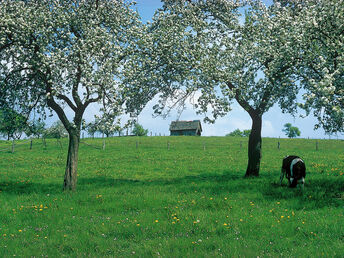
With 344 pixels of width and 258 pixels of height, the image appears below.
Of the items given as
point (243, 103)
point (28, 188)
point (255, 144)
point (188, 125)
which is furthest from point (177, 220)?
point (188, 125)

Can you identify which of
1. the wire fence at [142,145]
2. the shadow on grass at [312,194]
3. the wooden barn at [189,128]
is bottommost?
the shadow on grass at [312,194]

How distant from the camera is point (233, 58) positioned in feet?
72.1

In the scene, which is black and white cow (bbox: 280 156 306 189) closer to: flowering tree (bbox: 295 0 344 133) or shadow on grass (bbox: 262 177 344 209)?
shadow on grass (bbox: 262 177 344 209)

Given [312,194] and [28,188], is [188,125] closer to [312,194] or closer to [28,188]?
[28,188]

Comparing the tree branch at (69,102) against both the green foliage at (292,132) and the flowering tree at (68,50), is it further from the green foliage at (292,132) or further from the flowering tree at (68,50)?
the green foliage at (292,132)

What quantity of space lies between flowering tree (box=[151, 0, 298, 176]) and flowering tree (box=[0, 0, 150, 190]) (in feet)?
8.16

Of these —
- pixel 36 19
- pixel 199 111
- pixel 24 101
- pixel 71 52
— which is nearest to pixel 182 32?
pixel 199 111

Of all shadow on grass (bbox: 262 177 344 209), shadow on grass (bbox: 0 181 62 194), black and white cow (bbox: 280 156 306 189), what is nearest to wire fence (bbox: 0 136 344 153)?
shadow on grass (bbox: 0 181 62 194)

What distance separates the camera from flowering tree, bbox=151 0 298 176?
20000 millimetres

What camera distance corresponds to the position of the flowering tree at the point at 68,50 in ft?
58.5

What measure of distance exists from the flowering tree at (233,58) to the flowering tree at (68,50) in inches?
97.9

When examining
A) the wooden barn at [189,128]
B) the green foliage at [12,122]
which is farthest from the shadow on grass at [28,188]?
the wooden barn at [189,128]

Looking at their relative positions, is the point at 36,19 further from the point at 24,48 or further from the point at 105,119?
the point at 105,119

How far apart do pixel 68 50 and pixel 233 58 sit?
10669 mm
